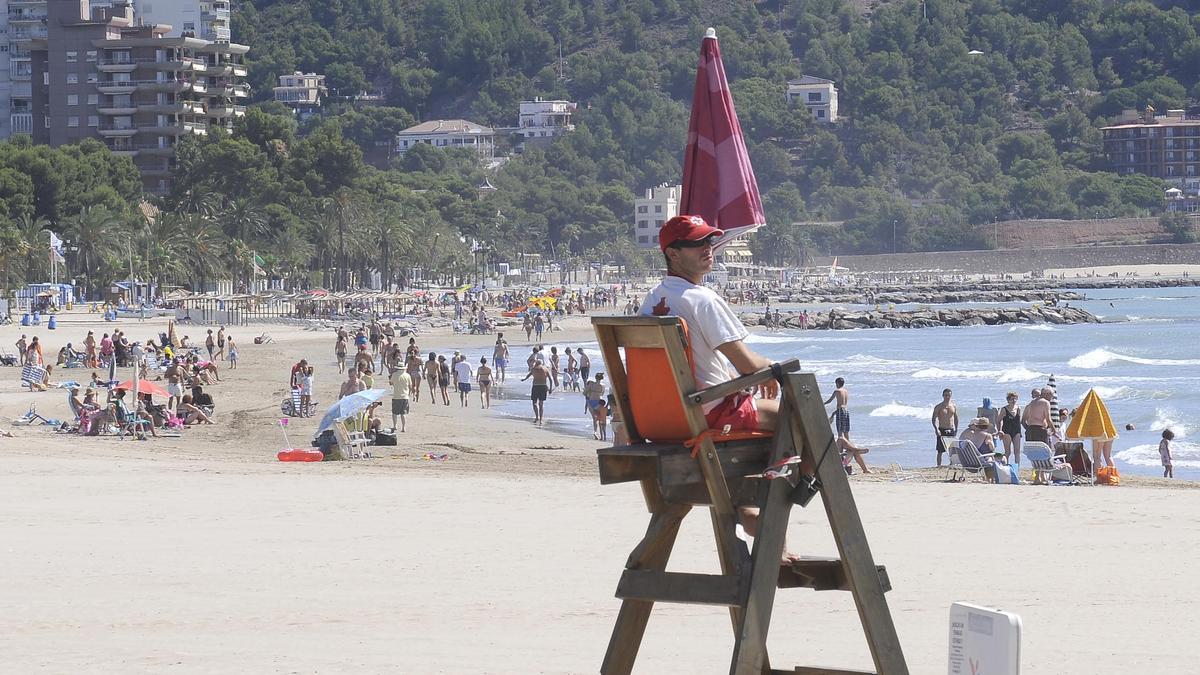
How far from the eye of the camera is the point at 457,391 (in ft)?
96.0

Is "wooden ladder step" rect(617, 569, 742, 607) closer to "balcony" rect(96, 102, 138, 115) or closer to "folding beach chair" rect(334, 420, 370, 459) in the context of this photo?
"folding beach chair" rect(334, 420, 370, 459)

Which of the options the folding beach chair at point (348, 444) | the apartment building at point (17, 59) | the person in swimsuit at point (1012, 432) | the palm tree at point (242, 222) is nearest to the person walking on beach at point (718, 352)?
the folding beach chair at point (348, 444)

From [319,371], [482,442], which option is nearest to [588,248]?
[319,371]

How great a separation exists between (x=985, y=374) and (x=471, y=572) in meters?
30.2

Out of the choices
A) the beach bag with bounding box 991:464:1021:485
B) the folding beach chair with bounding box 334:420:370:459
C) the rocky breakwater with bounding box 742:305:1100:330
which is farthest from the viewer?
the rocky breakwater with bounding box 742:305:1100:330

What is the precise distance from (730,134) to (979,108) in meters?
196

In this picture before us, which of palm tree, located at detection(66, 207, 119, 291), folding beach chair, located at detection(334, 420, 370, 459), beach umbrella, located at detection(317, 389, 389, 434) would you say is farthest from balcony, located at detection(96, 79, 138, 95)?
folding beach chair, located at detection(334, 420, 370, 459)

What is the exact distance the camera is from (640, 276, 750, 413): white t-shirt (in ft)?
14.5

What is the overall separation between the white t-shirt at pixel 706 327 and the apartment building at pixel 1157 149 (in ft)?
598

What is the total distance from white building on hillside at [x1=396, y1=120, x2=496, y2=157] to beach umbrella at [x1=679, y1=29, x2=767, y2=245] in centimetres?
16940

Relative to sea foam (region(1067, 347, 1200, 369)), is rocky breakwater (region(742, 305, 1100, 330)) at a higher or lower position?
higher

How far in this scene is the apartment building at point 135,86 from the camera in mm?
97250

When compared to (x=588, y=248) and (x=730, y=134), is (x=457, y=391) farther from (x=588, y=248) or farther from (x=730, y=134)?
(x=588, y=248)

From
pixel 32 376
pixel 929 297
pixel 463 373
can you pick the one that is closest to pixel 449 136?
pixel 929 297
